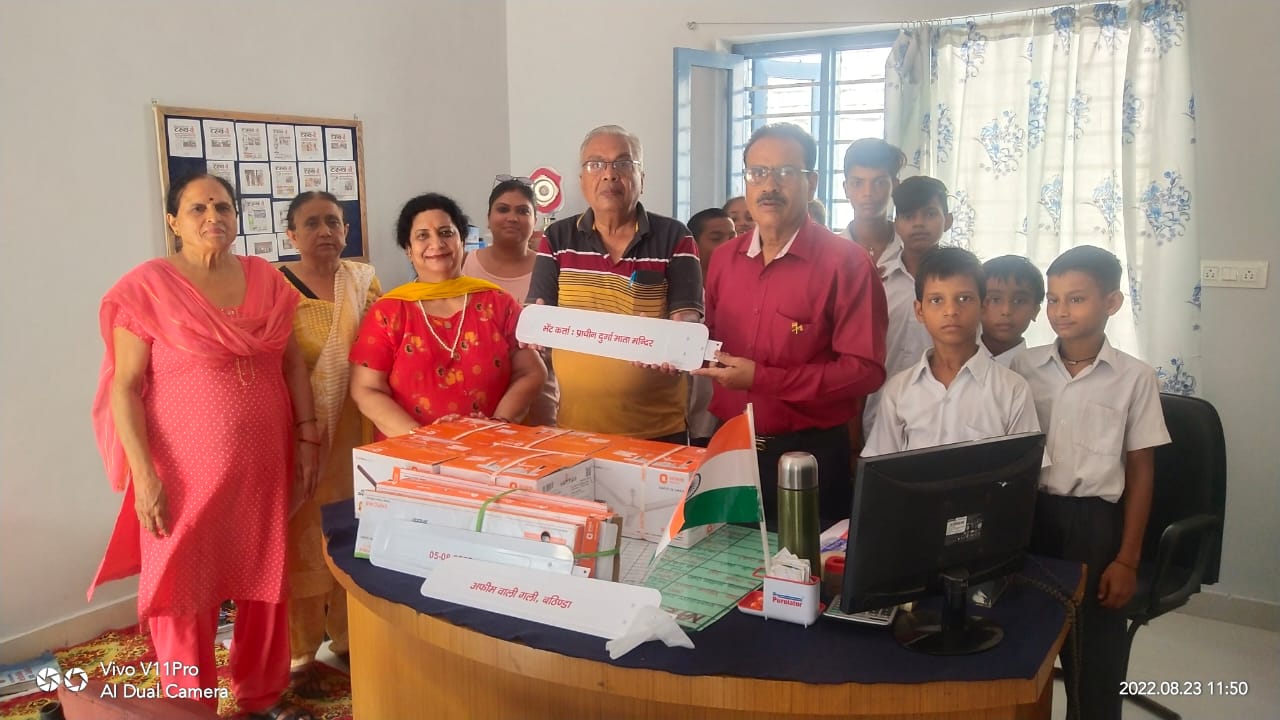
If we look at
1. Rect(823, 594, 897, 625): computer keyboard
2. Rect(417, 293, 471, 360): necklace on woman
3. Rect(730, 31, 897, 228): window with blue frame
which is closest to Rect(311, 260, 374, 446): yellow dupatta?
Rect(417, 293, 471, 360): necklace on woman

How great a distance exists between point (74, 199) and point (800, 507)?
9.57 ft

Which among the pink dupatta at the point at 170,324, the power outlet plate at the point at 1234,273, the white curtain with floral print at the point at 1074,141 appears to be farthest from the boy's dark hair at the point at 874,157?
the pink dupatta at the point at 170,324

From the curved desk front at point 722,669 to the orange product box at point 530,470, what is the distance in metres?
0.24

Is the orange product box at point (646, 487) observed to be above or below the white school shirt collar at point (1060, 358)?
below

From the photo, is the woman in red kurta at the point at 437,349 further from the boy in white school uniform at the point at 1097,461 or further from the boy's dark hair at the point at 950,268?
the boy in white school uniform at the point at 1097,461

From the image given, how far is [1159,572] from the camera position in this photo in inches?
91.2

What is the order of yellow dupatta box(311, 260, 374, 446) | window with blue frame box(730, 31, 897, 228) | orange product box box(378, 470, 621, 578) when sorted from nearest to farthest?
orange product box box(378, 470, 621, 578) → yellow dupatta box(311, 260, 374, 446) → window with blue frame box(730, 31, 897, 228)

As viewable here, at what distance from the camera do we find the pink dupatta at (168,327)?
8.05 feet

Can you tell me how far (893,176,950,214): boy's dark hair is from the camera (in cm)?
284

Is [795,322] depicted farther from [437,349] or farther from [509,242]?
[509,242]

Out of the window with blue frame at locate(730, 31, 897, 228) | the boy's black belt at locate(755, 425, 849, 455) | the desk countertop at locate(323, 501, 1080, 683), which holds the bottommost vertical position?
the desk countertop at locate(323, 501, 1080, 683)

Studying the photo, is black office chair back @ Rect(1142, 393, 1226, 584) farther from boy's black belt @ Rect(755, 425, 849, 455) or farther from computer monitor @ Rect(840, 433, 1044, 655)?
computer monitor @ Rect(840, 433, 1044, 655)

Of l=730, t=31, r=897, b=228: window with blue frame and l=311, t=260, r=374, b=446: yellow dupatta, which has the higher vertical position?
l=730, t=31, r=897, b=228: window with blue frame

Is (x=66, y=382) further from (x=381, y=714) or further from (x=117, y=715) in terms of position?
(x=117, y=715)
